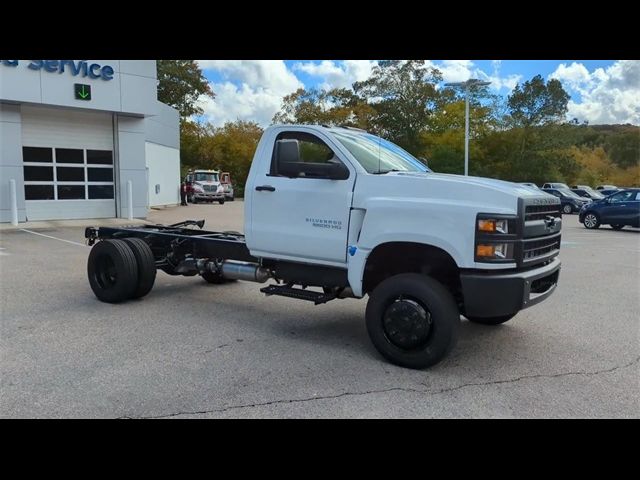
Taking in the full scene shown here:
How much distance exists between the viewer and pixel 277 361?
5.07 m

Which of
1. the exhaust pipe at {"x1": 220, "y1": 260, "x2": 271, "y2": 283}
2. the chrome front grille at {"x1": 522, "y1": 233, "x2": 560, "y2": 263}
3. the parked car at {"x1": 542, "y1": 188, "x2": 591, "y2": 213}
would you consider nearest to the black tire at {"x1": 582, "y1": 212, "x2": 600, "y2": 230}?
the parked car at {"x1": 542, "y1": 188, "x2": 591, "y2": 213}

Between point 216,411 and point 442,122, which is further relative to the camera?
point 442,122

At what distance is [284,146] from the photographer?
18.4 ft

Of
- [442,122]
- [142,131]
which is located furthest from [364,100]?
[142,131]

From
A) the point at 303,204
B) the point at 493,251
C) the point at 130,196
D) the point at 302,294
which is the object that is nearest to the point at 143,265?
the point at 302,294

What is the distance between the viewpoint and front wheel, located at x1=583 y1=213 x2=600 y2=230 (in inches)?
846

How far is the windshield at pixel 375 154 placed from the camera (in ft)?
18.3

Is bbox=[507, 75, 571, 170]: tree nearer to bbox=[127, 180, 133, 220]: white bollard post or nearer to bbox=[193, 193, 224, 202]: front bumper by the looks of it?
bbox=[193, 193, 224, 202]: front bumper

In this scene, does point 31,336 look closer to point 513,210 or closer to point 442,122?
point 513,210

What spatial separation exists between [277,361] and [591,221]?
20.2 m

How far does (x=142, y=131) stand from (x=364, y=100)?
40755mm

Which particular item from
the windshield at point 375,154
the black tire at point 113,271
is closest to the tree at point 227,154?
the black tire at point 113,271

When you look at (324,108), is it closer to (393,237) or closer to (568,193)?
(568,193)

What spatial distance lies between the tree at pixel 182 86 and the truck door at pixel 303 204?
5053 centimetres
